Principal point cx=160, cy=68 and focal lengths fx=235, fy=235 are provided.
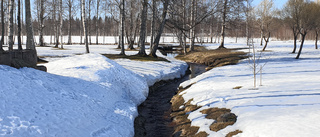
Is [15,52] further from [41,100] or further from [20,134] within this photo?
[20,134]

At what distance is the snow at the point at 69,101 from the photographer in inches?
204

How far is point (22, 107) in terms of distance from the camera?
17.9ft

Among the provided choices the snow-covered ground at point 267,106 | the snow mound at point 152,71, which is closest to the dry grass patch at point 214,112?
the snow-covered ground at point 267,106

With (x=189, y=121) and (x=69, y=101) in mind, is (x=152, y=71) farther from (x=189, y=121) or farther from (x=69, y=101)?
(x=69, y=101)

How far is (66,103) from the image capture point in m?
6.62

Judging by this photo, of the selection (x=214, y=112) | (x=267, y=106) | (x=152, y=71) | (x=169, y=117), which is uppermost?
(x=152, y=71)

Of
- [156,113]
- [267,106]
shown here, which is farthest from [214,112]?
[156,113]

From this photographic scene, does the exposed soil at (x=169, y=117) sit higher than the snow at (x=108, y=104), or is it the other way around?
the snow at (x=108, y=104)

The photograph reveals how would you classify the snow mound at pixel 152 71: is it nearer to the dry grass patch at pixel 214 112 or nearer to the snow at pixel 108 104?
the snow at pixel 108 104

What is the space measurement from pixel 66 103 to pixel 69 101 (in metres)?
0.19

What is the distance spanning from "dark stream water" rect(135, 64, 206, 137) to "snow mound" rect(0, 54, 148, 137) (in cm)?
45

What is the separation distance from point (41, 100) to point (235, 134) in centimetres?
500

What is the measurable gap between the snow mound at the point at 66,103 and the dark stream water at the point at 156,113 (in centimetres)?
45

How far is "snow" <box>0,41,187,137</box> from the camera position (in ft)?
17.0
